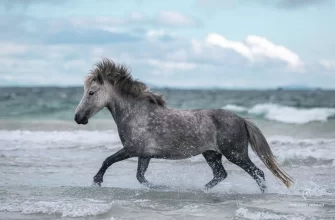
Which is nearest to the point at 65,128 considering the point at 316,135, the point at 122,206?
the point at 316,135

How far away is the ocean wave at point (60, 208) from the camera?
6.62 m

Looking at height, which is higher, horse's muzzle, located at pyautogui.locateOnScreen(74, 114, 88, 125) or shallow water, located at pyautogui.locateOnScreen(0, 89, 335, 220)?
horse's muzzle, located at pyautogui.locateOnScreen(74, 114, 88, 125)

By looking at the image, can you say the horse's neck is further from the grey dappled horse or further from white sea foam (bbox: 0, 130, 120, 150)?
white sea foam (bbox: 0, 130, 120, 150)

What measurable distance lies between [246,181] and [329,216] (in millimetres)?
3313

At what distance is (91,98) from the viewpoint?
27.3ft

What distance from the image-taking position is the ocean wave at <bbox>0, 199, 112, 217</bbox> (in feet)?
21.7

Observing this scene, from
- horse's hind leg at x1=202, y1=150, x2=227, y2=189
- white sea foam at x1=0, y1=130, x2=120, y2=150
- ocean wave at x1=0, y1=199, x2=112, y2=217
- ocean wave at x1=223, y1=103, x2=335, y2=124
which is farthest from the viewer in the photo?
ocean wave at x1=223, y1=103, x2=335, y2=124

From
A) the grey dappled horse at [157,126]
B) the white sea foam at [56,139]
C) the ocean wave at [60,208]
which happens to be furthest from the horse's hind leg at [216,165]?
the white sea foam at [56,139]

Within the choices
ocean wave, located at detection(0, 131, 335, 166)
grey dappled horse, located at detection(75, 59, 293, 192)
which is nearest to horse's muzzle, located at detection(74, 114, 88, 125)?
grey dappled horse, located at detection(75, 59, 293, 192)

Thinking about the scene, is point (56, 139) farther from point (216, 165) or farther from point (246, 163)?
point (246, 163)

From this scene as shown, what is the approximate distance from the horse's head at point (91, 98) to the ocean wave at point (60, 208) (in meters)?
1.55

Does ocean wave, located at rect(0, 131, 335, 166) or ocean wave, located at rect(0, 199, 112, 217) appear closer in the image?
ocean wave, located at rect(0, 199, 112, 217)

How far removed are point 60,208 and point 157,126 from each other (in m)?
2.12

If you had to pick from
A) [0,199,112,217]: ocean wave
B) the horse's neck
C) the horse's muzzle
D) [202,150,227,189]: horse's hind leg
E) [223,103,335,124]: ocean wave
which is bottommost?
[0,199,112,217]: ocean wave
